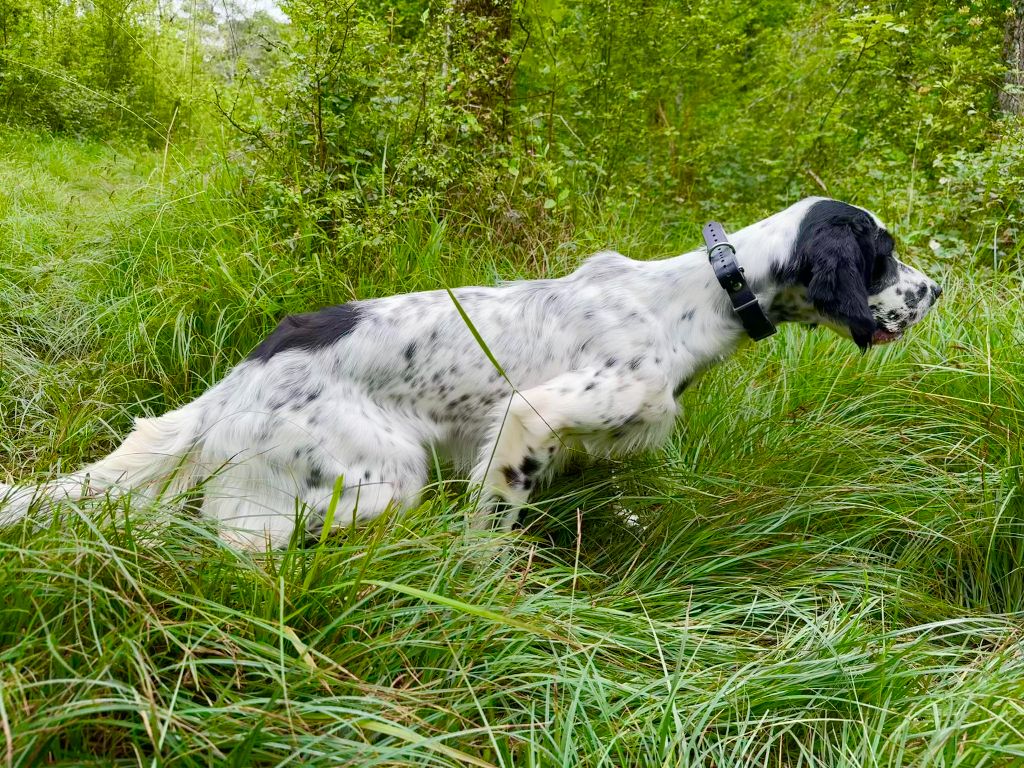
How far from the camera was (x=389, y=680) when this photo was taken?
1.79 m

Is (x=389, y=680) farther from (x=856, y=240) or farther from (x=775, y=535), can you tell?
(x=856, y=240)

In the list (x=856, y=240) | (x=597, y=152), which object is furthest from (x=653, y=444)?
(x=597, y=152)

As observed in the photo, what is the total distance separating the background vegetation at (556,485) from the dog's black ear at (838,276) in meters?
0.67

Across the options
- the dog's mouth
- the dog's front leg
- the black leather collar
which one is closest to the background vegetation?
the dog's front leg

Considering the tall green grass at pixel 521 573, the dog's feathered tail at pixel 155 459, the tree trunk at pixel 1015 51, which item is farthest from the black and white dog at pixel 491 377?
the tree trunk at pixel 1015 51

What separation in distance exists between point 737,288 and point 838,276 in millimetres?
345

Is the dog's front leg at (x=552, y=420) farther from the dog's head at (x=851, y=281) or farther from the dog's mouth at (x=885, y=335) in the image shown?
the dog's mouth at (x=885, y=335)

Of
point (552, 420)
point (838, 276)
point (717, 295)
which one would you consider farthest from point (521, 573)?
point (838, 276)

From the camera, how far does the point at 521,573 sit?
92.0 inches

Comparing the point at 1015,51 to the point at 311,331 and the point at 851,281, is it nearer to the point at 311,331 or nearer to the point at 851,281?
the point at 851,281

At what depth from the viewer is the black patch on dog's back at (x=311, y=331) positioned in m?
2.90

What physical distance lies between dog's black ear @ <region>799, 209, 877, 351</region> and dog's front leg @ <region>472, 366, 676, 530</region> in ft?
2.11

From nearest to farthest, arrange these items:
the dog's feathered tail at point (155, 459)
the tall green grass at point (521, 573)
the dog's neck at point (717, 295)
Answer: the tall green grass at point (521, 573) < the dog's feathered tail at point (155, 459) < the dog's neck at point (717, 295)

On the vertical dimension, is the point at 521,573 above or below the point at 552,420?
below
